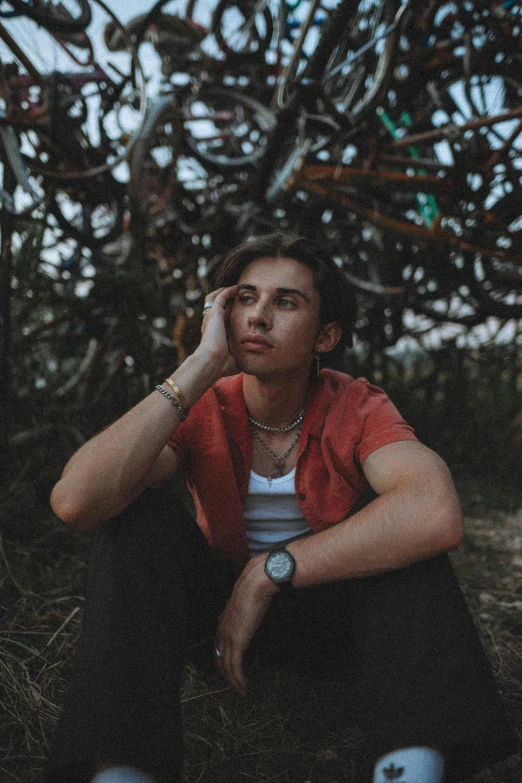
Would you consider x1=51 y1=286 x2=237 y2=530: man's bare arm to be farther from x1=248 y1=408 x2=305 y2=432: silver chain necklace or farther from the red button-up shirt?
x1=248 y1=408 x2=305 y2=432: silver chain necklace

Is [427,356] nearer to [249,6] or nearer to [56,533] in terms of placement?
[249,6]

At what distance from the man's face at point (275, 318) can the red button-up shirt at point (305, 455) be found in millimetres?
→ 150

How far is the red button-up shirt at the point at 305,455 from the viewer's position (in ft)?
5.19

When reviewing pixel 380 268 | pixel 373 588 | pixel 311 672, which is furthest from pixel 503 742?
pixel 380 268

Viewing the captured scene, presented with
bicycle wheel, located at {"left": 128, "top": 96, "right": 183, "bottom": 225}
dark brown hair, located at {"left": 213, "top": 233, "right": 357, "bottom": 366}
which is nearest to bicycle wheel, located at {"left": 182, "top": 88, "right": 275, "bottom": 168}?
bicycle wheel, located at {"left": 128, "top": 96, "right": 183, "bottom": 225}

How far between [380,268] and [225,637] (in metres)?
2.87

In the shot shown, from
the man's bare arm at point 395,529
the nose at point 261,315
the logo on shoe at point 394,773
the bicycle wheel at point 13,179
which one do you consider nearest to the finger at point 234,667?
the man's bare arm at point 395,529

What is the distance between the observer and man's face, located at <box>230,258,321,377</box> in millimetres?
1685

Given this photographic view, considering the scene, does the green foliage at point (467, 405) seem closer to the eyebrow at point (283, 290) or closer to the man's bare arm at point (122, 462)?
the eyebrow at point (283, 290)

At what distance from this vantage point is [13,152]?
2270 mm

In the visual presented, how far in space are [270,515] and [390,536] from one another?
444mm

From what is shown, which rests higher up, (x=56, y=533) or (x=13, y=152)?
(x=13, y=152)

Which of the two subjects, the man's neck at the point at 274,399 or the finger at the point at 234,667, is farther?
the man's neck at the point at 274,399

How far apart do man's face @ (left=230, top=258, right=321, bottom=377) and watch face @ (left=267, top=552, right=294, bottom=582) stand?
0.51m
